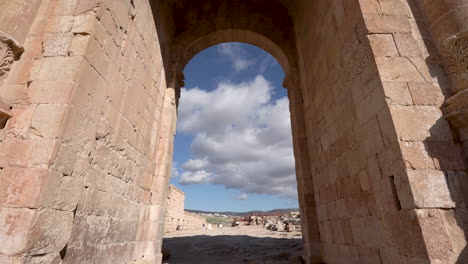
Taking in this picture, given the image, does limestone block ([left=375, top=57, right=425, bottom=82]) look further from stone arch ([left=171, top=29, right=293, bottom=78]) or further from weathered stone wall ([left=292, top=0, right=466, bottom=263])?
stone arch ([left=171, top=29, right=293, bottom=78])

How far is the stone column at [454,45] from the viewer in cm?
238

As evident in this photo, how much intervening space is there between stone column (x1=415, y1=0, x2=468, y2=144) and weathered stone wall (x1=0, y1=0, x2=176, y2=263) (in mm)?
4161

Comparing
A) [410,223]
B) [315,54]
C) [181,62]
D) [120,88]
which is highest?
[181,62]

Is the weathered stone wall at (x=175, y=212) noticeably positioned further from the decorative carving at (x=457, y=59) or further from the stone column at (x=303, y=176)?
the decorative carving at (x=457, y=59)

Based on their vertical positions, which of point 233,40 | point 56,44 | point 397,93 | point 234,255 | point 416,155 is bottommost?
point 234,255

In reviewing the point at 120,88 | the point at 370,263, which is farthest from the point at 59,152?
the point at 370,263

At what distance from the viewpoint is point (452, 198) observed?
2209 millimetres

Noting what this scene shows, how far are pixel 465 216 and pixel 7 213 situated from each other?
14.0ft

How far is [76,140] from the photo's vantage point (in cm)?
273

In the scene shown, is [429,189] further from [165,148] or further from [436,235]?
[165,148]

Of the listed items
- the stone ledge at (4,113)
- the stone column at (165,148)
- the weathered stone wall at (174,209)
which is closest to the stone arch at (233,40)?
the stone column at (165,148)

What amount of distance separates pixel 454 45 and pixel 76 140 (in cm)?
456

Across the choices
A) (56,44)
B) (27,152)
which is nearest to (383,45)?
(56,44)

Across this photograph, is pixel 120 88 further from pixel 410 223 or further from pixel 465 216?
pixel 465 216
